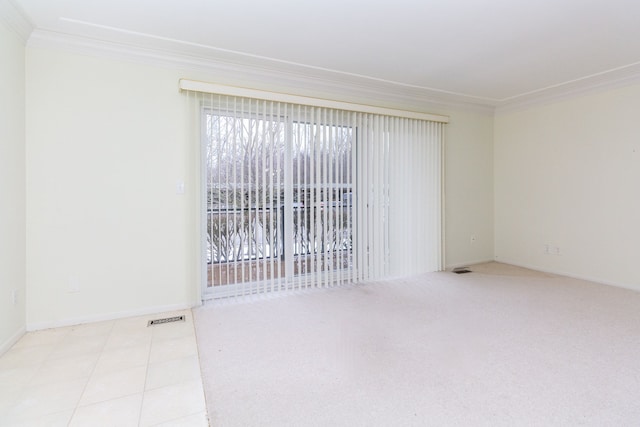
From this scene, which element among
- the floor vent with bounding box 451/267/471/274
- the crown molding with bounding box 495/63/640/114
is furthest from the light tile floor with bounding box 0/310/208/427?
the crown molding with bounding box 495/63/640/114

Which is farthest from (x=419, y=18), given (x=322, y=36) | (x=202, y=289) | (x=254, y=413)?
(x=202, y=289)

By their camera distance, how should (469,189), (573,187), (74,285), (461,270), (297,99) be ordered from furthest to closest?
(469,189) < (461,270) < (573,187) < (297,99) < (74,285)

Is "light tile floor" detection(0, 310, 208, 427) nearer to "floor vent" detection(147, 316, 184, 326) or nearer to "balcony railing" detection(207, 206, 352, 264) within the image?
"floor vent" detection(147, 316, 184, 326)

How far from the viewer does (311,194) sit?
3547 mm

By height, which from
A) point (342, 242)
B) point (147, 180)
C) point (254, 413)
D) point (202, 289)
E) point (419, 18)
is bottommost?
point (254, 413)

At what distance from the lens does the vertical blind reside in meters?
3.19

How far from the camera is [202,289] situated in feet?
10.6

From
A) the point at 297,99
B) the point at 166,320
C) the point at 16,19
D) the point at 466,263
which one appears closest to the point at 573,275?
the point at 466,263

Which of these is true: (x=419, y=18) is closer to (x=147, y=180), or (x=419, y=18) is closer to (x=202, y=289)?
(x=147, y=180)

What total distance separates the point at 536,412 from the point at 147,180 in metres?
3.28

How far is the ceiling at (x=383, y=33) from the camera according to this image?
223cm

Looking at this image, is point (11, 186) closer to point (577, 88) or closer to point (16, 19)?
point (16, 19)

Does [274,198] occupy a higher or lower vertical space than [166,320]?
higher

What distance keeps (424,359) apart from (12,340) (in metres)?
2.97
